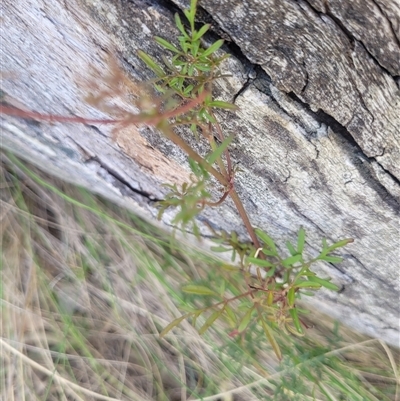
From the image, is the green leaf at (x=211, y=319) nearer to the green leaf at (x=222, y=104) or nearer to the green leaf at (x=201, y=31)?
the green leaf at (x=222, y=104)

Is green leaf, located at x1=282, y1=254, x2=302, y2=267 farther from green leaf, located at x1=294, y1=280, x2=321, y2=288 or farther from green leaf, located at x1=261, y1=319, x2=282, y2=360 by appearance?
green leaf, located at x1=261, y1=319, x2=282, y2=360

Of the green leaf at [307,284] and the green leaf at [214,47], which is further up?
the green leaf at [214,47]

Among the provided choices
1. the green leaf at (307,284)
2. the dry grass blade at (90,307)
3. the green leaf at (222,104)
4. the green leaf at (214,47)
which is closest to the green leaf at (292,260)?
the green leaf at (307,284)

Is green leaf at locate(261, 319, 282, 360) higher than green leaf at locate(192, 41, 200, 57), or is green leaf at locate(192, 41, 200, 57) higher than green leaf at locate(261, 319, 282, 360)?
green leaf at locate(192, 41, 200, 57)

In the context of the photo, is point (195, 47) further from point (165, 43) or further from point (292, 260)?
point (292, 260)

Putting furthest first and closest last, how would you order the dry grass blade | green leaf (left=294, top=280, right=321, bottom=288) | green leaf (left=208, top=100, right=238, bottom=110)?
the dry grass blade, green leaf (left=294, top=280, right=321, bottom=288), green leaf (left=208, top=100, right=238, bottom=110)

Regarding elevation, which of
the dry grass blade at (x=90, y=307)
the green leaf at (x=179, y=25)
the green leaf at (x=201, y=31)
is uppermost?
the green leaf at (x=201, y=31)

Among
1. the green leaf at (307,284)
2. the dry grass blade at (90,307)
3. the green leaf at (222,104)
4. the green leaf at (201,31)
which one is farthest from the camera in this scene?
the dry grass blade at (90,307)

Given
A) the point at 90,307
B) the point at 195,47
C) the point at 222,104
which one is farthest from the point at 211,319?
the point at 90,307

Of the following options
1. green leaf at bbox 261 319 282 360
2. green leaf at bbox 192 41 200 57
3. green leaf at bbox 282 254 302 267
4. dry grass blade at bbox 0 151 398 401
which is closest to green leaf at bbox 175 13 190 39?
green leaf at bbox 192 41 200 57
